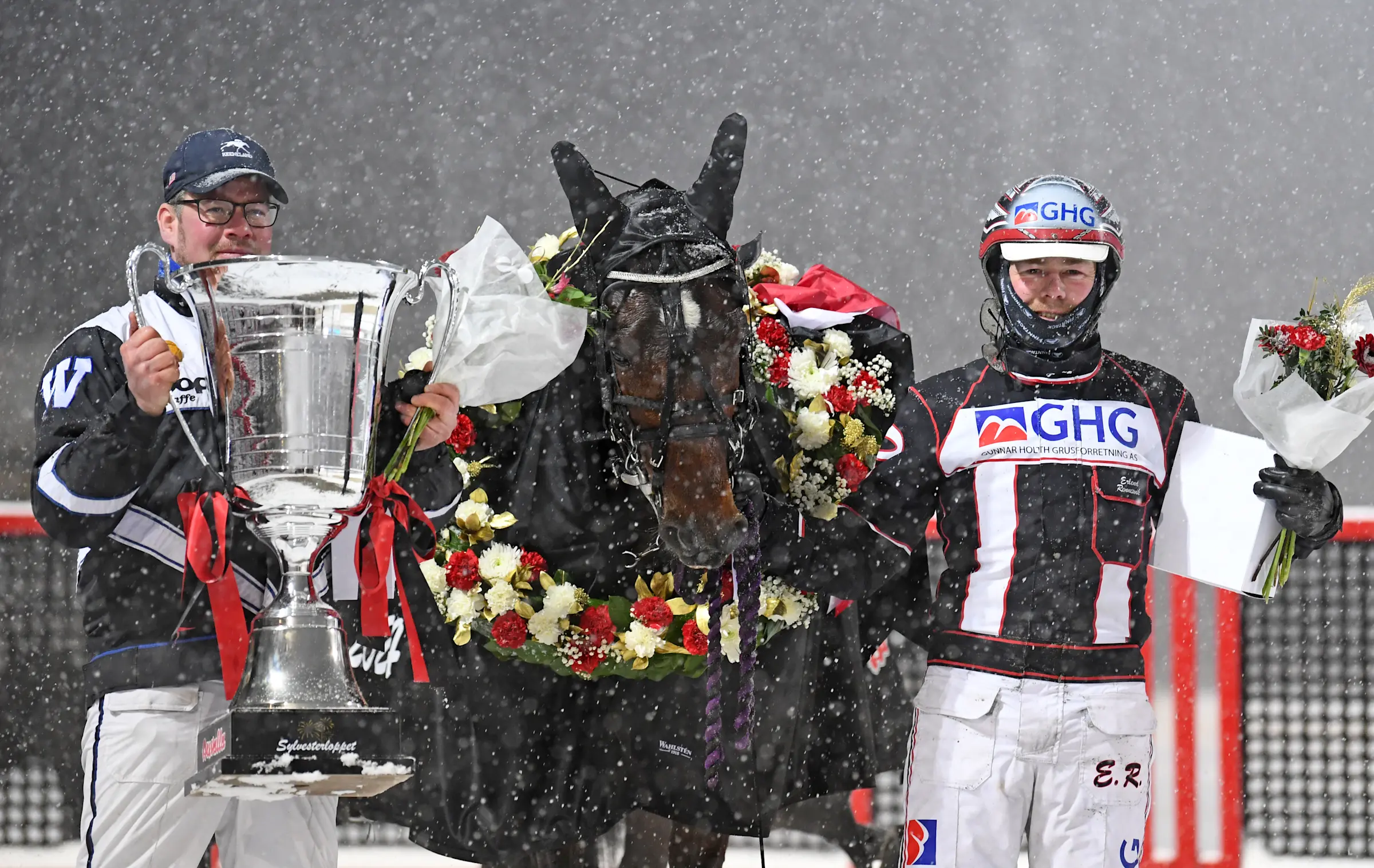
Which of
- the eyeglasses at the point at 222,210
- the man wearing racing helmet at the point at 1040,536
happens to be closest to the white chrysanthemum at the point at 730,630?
the man wearing racing helmet at the point at 1040,536

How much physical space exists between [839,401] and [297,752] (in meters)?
1.22

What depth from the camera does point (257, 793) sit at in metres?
1.78

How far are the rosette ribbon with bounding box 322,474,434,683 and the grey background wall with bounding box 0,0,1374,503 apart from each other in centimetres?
677

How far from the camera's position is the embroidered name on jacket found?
89.4 inches

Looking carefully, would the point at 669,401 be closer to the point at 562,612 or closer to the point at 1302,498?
the point at 562,612

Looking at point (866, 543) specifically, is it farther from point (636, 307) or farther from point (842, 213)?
point (842, 213)

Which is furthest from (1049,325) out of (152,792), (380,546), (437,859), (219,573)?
(437,859)

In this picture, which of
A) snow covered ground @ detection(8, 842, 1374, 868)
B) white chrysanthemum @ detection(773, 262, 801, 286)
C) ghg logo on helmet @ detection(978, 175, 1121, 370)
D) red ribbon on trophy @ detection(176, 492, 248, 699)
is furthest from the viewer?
snow covered ground @ detection(8, 842, 1374, 868)

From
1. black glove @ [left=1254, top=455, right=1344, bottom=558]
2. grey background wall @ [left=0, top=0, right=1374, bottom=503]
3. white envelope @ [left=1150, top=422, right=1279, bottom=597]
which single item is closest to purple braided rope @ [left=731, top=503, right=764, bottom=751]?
white envelope @ [left=1150, top=422, right=1279, bottom=597]

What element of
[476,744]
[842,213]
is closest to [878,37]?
[842,213]

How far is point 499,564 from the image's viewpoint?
2316 mm

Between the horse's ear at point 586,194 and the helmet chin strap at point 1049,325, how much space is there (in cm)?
68

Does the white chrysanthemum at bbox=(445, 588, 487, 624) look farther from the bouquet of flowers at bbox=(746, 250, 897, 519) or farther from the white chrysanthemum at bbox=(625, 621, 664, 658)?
the bouquet of flowers at bbox=(746, 250, 897, 519)

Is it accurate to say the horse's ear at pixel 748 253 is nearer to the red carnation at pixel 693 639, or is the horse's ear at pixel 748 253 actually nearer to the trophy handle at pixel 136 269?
the red carnation at pixel 693 639
